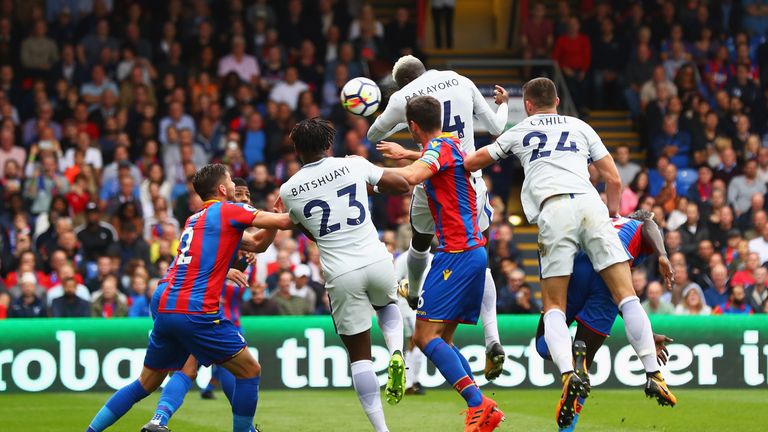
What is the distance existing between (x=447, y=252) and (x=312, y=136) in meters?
1.48

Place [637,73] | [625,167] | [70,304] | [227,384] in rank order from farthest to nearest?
1. [637,73]
2. [625,167]
3. [70,304]
4. [227,384]

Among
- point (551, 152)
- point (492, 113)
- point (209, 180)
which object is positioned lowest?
point (209, 180)

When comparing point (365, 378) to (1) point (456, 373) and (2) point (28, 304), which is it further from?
(2) point (28, 304)

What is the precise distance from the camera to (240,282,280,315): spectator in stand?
1789 cm

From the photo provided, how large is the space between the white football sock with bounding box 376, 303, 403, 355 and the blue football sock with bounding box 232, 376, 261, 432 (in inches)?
42.5

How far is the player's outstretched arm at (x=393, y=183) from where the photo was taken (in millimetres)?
10375

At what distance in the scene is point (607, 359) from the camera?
17344mm

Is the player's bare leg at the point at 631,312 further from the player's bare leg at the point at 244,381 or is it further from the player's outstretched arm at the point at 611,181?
the player's bare leg at the point at 244,381

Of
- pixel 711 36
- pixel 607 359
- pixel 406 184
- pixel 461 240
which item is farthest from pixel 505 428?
pixel 711 36

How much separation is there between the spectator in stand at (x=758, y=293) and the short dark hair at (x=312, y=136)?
9886 millimetres

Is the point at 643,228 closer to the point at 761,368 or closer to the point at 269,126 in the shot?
the point at 761,368

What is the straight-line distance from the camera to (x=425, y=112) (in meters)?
11.0

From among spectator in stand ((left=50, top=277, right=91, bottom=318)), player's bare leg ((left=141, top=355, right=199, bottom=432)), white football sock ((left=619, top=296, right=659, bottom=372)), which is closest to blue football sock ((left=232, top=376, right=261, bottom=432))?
player's bare leg ((left=141, top=355, right=199, bottom=432))

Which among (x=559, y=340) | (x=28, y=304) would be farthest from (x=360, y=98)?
(x=28, y=304)
